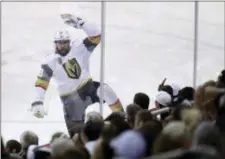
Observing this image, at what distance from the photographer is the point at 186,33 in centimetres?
973

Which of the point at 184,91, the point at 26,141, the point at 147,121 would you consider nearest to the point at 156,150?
the point at 147,121

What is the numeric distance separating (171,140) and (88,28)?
5669 millimetres

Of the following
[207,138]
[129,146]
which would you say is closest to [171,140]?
[207,138]

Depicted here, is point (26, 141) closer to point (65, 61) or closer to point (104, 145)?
point (104, 145)

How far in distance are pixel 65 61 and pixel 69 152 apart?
5.68 meters

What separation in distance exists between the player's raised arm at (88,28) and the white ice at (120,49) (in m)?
0.08

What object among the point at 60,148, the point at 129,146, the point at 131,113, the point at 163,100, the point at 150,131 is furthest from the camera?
the point at 163,100

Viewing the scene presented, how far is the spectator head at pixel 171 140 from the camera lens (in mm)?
4145

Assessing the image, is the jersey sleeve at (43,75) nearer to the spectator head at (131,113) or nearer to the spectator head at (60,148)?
the spectator head at (131,113)

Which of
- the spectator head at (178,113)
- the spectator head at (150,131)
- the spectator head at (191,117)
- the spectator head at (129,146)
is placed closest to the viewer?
the spectator head at (129,146)

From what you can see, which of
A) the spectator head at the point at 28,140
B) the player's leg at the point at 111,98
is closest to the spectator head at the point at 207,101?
the spectator head at the point at 28,140

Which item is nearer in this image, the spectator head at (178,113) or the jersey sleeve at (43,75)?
the spectator head at (178,113)

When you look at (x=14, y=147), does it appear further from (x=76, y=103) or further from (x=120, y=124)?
→ (x=76, y=103)

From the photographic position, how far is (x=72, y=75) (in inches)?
387
